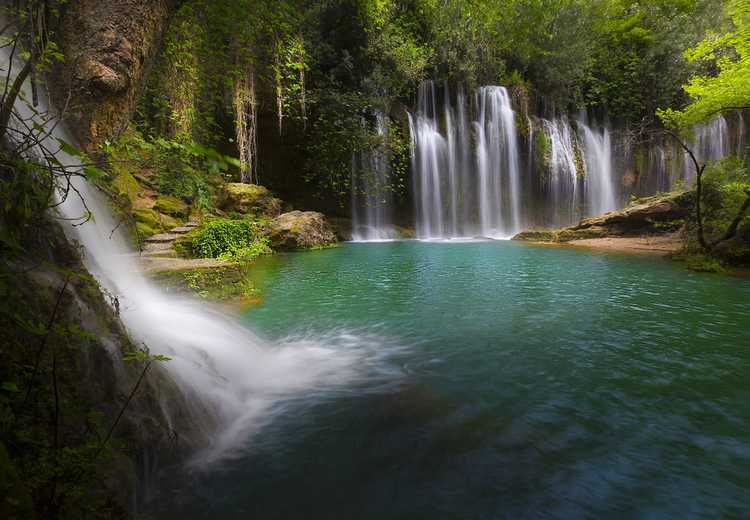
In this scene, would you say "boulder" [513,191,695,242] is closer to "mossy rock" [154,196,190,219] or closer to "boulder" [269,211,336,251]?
"boulder" [269,211,336,251]

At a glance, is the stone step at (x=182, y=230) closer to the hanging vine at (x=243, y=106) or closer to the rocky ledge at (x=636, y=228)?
the hanging vine at (x=243, y=106)

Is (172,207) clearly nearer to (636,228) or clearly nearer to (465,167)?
(465,167)

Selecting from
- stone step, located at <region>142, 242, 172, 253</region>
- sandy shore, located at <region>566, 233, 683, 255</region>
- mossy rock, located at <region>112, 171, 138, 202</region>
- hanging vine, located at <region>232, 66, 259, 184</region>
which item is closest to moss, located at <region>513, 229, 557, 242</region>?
sandy shore, located at <region>566, 233, 683, 255</region>

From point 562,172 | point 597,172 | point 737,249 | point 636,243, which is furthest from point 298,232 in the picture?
point 597,172

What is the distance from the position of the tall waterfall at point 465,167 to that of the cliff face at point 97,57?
57.0 feet

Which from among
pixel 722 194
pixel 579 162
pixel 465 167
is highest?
pixel 579 162

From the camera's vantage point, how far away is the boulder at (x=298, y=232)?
13.9 metres

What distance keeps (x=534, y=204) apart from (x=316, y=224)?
14.6m

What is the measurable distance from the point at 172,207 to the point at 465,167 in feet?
51.3

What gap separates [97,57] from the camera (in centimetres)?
368

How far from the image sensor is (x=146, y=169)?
1159cm

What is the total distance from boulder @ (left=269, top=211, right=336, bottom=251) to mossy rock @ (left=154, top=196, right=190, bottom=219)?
307 cm

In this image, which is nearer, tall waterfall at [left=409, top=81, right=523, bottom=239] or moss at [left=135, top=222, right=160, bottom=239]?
moss at [left=135, top=222, right=160, bottom=239]

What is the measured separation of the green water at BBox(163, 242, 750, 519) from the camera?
206 cm
